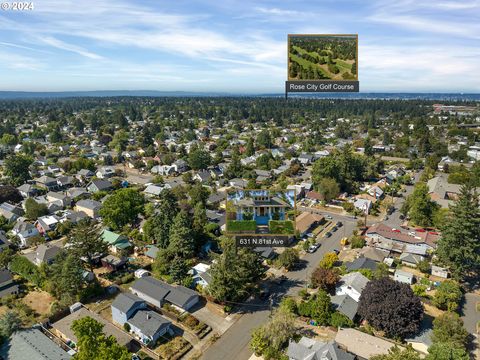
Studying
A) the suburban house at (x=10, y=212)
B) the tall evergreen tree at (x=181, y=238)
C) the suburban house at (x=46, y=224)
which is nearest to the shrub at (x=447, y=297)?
the tall evergreen tree at (x=181, y=238)

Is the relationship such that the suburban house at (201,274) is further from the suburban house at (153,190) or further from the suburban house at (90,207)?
the suburban house at (153,190)

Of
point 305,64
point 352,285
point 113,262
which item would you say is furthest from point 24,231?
point 305,64

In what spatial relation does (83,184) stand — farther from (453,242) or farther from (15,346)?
(453,242)

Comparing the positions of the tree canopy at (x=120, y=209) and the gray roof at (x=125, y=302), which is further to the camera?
the tree canopy at (x=120, y=209)

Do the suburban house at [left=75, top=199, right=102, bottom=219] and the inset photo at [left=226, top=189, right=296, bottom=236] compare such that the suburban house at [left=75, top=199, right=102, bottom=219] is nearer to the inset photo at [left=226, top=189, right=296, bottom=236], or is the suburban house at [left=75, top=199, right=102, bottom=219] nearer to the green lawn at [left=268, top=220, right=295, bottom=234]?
the inset photo at [left=226, top=189, right=296, bottom=236]

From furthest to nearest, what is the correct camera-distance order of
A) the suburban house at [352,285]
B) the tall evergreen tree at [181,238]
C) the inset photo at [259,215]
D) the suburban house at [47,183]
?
the suburban house at [47,183], the tall evergreen tree at [181,238], the suburban house at [352,285], the inset photo at [259,215]

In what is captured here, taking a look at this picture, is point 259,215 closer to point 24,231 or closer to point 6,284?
point 6,284

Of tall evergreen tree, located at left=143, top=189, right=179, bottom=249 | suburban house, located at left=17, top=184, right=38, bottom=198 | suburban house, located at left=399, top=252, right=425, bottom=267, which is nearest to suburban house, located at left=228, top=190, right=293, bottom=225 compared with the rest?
tall evergreen tree, located at left=143, top=189, right=179, bottom=249
